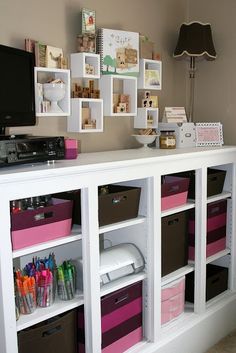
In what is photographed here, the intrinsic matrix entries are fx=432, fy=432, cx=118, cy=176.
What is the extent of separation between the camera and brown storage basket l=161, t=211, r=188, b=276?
235 centimetres

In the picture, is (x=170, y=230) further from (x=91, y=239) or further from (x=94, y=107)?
(x=94, y=107)

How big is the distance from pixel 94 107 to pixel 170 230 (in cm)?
80

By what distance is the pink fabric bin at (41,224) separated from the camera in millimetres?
1650

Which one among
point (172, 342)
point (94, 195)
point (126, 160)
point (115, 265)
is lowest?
point (172, 342)

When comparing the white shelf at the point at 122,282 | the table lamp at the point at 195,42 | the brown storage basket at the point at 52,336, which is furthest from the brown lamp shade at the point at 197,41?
the brown storage basket at the point at 52,336

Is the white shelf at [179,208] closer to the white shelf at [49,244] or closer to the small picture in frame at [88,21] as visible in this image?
the white shelf at [49,244]

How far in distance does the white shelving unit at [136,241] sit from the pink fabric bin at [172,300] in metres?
0.04

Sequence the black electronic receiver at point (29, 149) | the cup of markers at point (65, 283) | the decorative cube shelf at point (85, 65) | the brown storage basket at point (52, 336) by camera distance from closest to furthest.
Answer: the black electronic receiver at point (29, 149) < the brown storage basket at point (52, 336) < the cup of markers at point (65, 283) < the decorative cube shelf at point (85, 65)

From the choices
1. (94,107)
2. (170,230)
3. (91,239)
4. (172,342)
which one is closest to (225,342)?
(172,342)

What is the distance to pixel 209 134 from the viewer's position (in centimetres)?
280

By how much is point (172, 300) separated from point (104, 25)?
1.61 m

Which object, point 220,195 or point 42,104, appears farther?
point 220,195

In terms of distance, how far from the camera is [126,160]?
198cm

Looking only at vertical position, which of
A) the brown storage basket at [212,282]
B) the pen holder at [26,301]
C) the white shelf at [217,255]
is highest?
the pen holder at [26,301]
